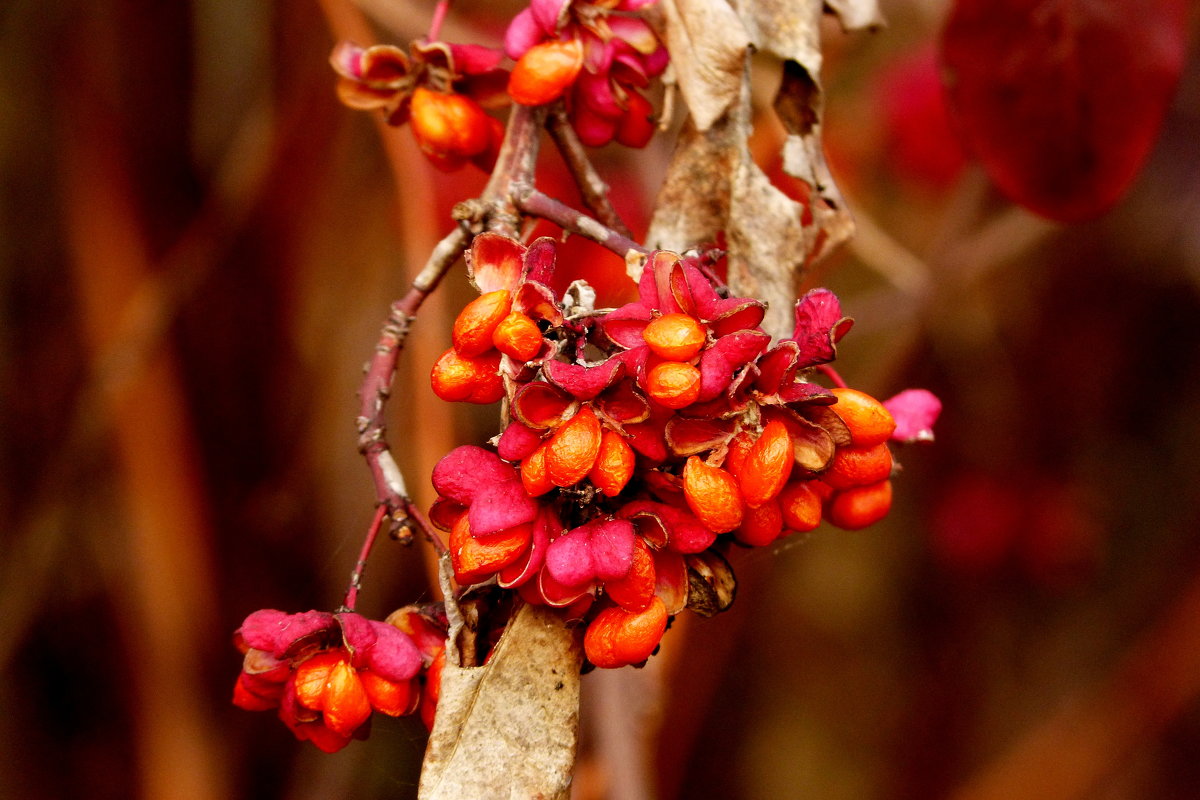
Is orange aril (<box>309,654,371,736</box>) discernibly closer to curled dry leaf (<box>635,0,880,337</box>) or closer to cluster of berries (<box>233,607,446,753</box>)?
cluster of berries (<box>233,607,446,753</box>)

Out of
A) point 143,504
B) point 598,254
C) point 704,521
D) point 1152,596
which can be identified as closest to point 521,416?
point 704,521

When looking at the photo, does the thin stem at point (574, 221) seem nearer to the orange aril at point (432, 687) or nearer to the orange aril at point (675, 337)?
the orange aril at point (675, 337)

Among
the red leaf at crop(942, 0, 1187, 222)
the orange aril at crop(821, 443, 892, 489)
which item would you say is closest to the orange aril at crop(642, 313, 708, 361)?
the orange aril at crop(821, 443, 892, 489)

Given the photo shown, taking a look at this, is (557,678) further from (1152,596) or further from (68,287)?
(1152,596)

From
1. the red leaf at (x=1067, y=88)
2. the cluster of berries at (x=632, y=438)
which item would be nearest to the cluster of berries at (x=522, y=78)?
the cluster of berries at (x=632, y=438)

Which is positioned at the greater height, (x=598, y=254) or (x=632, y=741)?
(x=598, y=254)
